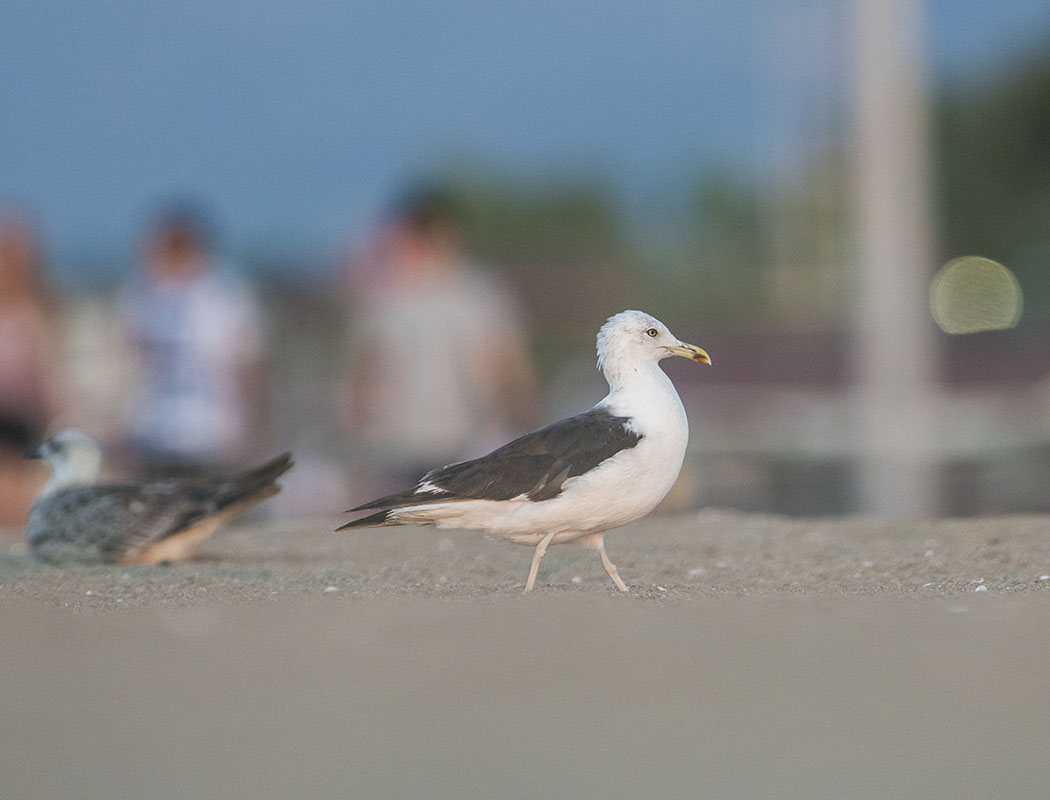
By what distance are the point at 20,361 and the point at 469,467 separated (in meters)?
6.22

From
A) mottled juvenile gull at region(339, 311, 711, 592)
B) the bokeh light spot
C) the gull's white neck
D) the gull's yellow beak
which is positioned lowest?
mottled juvenile gull at region(339, 311, 711, 592)

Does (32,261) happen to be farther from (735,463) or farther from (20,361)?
(735,463)

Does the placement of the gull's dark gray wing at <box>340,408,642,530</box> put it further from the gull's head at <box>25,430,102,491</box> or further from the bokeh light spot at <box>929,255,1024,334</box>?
the bokeh light spot at <box>929,255,1024,334</box>

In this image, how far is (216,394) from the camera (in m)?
8.11

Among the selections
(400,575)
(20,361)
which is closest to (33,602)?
(400,575)

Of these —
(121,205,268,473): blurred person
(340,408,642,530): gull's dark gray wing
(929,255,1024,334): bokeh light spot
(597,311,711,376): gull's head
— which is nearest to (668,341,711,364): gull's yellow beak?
(597,311,711,376): gull's head

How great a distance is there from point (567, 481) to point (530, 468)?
107 mm

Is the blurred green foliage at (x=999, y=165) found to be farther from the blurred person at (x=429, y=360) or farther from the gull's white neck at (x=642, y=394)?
A: the gull's white neck at (x=642, y=394)

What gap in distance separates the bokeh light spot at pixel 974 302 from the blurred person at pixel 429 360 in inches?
847

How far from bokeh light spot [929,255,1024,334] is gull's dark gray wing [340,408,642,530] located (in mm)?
24493

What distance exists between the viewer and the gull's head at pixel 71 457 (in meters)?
6.19

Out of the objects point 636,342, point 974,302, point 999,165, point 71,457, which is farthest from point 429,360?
point 999,165

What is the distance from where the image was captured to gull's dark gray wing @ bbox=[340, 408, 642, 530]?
159 inches

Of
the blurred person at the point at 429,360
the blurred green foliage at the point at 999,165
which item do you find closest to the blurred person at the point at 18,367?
the blurred person at the point at 429,360
